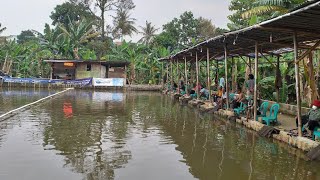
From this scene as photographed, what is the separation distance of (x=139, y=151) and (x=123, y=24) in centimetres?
5065

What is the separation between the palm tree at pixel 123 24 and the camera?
5909 cm

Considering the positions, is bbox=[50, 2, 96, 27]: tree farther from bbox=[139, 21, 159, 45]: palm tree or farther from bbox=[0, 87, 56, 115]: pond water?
bbox=[0, 87, 56, 115]: pond water

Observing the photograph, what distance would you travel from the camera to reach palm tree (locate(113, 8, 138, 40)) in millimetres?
59094

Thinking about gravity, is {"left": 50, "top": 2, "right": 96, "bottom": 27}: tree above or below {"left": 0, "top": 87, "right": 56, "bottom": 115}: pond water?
above

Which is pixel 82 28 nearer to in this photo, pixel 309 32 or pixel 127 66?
pixel 127 66

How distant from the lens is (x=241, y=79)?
84.8 feet

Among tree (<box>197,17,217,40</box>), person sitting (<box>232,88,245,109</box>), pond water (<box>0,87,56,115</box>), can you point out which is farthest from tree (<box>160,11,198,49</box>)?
person sitting (<box>232,88,245,109</box>)

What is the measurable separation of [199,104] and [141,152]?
12207mm

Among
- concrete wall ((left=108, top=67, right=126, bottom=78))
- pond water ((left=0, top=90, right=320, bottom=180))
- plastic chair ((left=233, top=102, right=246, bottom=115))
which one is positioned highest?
concrete wall ((left=108, top=67, right=126, bottom=78))

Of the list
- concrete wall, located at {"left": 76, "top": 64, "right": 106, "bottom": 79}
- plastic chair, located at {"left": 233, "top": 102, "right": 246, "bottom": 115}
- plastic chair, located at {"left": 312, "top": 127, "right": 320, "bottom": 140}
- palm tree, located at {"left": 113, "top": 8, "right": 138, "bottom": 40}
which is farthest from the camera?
palm tree, located at {"left": 113, "top": 8, "right": 138, "bottom": 40}

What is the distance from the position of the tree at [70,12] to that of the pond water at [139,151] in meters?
49.5

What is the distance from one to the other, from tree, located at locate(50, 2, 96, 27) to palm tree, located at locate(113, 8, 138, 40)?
14.0ft

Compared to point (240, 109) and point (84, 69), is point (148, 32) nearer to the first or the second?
point (84, 69)

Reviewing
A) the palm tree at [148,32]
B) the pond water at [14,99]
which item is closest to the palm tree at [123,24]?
the palm tree at [148,32]
